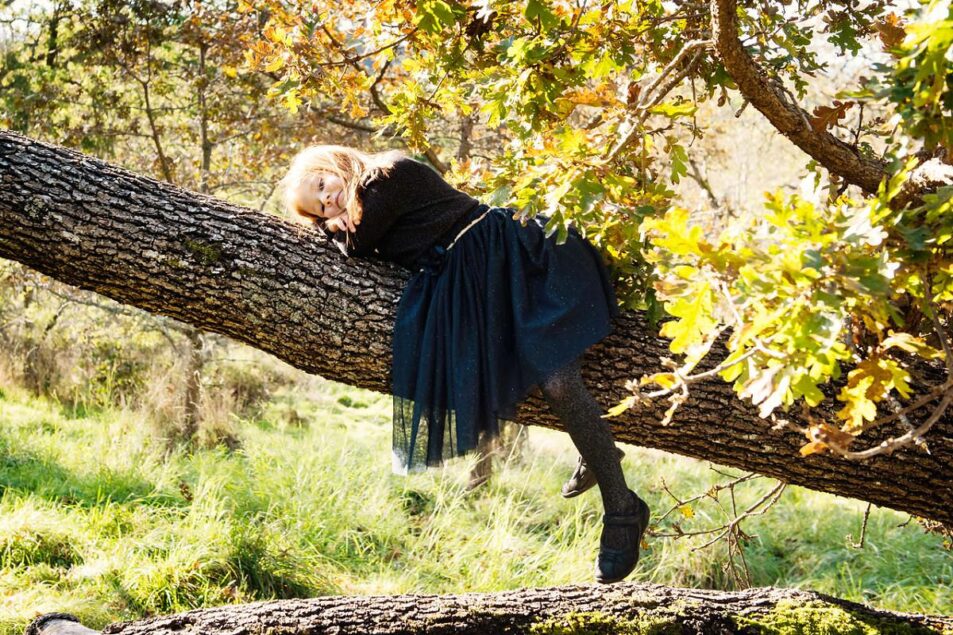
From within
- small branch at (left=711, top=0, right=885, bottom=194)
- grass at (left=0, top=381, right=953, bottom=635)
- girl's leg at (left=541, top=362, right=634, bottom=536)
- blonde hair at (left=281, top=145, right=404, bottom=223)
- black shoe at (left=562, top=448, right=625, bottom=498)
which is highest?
small branch at (left=711, top=0, right=885, bottom=194)

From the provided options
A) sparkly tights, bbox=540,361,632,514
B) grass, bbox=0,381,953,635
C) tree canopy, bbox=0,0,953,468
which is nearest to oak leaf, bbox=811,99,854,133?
tree canopy, bbox=0,0,953,468

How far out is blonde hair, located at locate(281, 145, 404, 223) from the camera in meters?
2.87

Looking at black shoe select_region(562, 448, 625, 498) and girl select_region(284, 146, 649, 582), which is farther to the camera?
black shoe select_region(562, 448, 625, 498)

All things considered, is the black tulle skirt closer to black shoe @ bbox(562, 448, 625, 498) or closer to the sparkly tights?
the sparkly tights

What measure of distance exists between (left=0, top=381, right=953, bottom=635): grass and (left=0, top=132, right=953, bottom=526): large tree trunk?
1.68 m

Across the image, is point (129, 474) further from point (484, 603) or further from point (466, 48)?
point (466, 48)

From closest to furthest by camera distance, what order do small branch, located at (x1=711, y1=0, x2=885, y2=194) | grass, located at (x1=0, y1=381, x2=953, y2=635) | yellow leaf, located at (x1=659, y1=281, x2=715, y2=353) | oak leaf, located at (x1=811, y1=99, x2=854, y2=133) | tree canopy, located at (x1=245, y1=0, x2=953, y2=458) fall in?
tree canopy, located at (x1=245, y1=0, x2=953, y2=458) → yellow leaf, located at (x1=659, y1=281, x2=715, y2=353) → small branch, located at (x1=711, y1=0, x2=885, y2=194) → oak leaf, located at (x1=811, y1=99, x2=854, y2=133) → grass, located at (x1=0, y1=381, x2=953, y2=635)

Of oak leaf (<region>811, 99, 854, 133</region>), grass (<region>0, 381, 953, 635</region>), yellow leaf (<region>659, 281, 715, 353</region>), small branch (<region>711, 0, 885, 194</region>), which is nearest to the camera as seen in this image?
yellow leaf (<region>659, 281, 715, 353</region>)

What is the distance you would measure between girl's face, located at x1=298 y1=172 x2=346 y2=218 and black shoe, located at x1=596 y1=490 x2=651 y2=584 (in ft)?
4.68

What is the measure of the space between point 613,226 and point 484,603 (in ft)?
3.99

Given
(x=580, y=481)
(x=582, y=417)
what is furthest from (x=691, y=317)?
(x=580, y=481)

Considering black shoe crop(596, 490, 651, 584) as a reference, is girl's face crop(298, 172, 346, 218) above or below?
above

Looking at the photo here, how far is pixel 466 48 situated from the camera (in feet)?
8.73

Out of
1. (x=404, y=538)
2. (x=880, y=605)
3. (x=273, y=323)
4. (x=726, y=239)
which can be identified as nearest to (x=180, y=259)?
(x=273, y=323)
